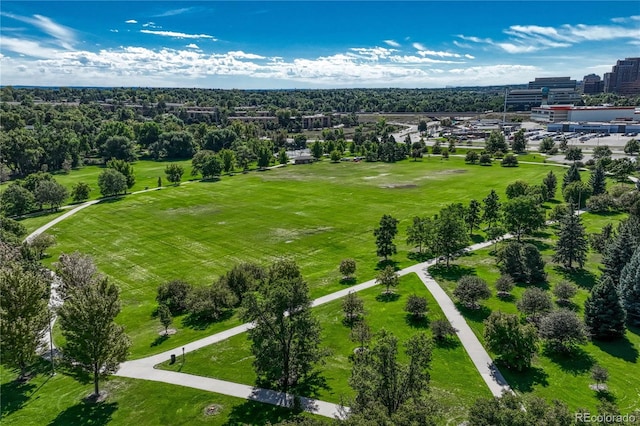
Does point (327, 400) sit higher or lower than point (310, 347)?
lower

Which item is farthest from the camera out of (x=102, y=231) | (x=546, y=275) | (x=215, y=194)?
(x=215, y=194)

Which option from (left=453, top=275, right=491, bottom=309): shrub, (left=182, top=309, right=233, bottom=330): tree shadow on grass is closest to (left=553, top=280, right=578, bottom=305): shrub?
(left=453, top=275, right=491, bottom=309): shrub

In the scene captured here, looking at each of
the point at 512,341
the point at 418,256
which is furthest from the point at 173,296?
the point at 512,341

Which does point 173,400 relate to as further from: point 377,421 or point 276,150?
point 276,150

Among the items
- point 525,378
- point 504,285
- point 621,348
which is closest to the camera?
point 525,378

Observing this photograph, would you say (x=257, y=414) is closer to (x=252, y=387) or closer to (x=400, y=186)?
(x=252, y=387)

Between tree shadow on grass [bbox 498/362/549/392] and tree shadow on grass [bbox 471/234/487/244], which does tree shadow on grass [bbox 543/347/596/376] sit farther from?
tree shadow on grass [bbox 471/234/487/244]

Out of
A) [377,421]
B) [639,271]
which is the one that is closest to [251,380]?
[377,421]
